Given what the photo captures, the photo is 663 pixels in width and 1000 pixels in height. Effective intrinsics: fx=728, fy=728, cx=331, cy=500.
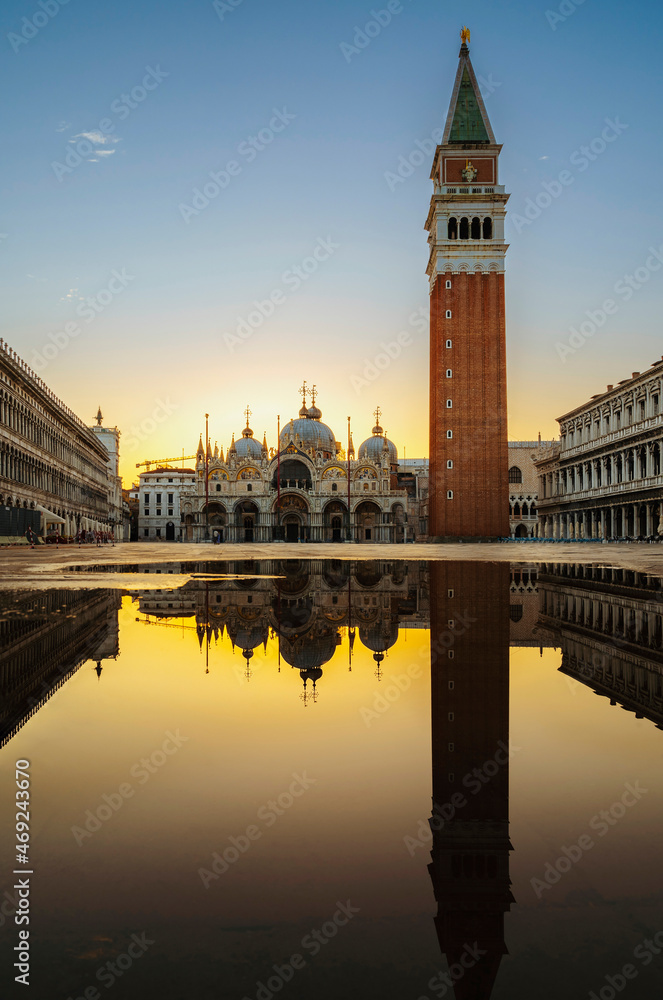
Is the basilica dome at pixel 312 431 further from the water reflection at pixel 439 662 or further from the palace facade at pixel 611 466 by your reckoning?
the water reflection at pixel 439 662

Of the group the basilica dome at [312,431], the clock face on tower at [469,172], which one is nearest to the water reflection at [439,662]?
the clock face on tower at [469,172]

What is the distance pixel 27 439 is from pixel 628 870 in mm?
53606

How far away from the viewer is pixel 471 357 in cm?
6388

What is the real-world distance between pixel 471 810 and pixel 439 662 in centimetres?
297

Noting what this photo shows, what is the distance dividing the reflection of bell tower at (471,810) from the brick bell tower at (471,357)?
58791 millimetres

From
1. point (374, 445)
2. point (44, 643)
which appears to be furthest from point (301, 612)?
point (374, 445)

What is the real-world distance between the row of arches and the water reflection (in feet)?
181

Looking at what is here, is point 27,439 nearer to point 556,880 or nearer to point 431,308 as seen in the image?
point 431,308

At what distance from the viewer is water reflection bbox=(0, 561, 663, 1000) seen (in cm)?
191

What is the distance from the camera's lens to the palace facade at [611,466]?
2194 inches

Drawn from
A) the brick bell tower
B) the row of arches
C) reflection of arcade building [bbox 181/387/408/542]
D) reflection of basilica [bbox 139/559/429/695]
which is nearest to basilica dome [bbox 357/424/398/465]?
reflection of arcade building [bbox 181/387/408/542]

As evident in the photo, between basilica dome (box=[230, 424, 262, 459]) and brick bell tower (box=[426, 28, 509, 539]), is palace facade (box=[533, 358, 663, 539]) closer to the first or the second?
brick bell tower (box=[426, 28, 509, 539])

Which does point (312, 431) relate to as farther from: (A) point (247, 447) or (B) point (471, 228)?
(B) point (471, 228)

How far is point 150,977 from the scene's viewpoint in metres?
1.78
